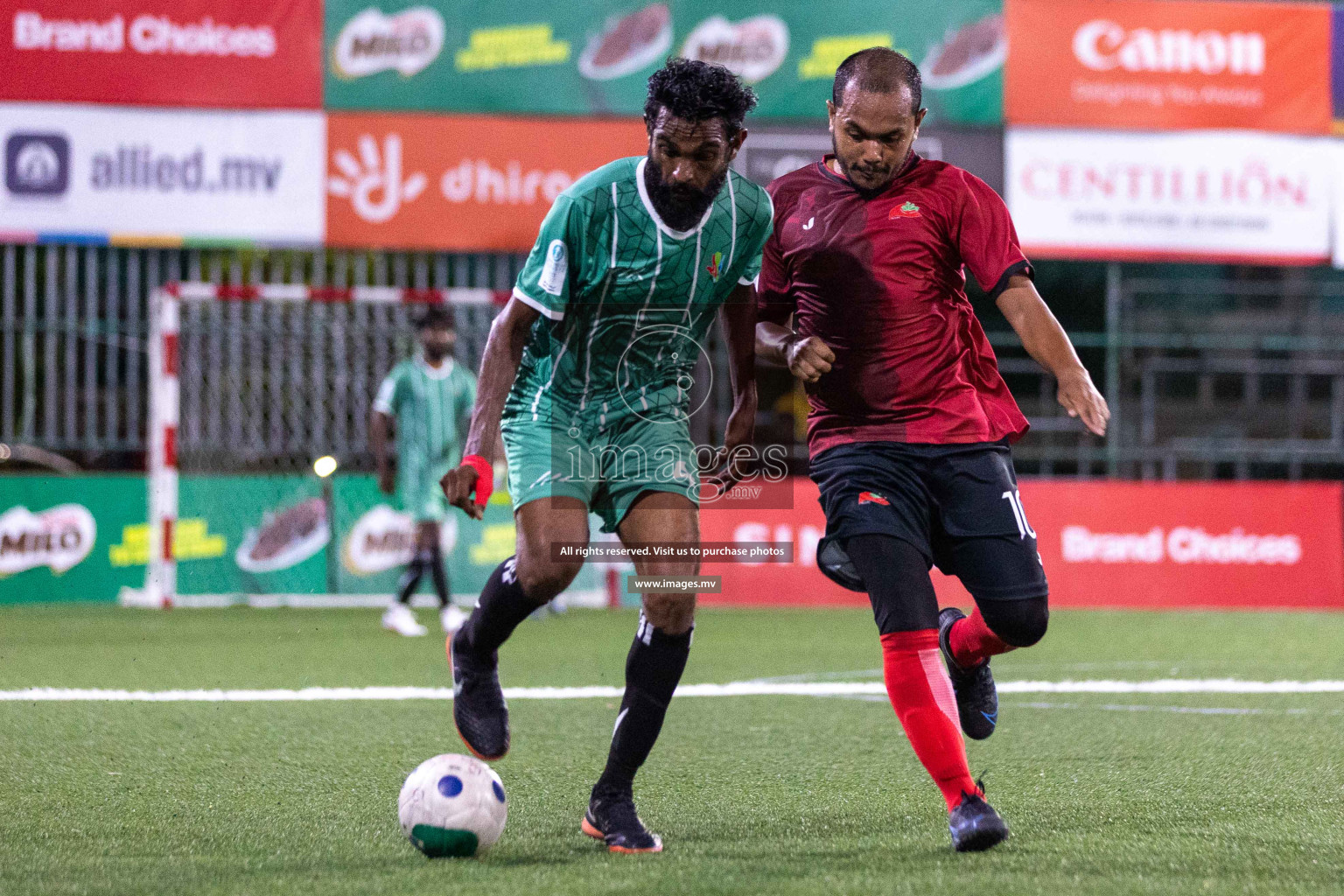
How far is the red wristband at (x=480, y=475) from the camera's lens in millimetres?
4078

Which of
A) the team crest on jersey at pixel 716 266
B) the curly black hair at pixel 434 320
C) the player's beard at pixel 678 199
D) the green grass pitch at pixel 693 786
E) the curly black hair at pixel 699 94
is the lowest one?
the green grass pitch at pixel 693 786

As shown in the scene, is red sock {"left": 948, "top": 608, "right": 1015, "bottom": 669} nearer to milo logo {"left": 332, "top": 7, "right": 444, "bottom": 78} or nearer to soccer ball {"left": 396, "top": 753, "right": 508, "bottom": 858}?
soccer ball {"left": 396, "top": 753, "right": 508, "bottom": 858}

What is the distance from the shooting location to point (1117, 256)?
15898mm

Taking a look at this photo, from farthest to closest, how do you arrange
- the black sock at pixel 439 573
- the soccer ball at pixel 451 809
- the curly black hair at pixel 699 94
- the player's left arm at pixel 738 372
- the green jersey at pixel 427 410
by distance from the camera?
the green jersey at pixel 427 410, the black sock at pixel 439 573, the player's left arm at pixel 738 372, the curly black hair at pixel 699 94, the soccer ball at pixel 451 809

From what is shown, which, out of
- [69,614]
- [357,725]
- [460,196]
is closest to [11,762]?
[357,725]

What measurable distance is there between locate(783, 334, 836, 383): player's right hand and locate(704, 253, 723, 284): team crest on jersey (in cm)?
31

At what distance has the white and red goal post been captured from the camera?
1299cm

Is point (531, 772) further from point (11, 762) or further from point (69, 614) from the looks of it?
point (69, 614)

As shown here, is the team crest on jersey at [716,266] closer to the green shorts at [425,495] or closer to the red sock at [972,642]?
the red sock at [972,642]

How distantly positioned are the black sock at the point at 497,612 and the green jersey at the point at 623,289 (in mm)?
463

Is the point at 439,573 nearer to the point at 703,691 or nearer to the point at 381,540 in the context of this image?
the point at 381,540

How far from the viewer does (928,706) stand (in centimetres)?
407

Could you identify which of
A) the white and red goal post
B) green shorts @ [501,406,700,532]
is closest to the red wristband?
green shorts @ [501,406,700,532]

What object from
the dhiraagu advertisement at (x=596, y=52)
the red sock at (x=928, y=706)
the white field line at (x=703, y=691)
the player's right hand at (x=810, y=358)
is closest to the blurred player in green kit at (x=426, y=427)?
the white field line at (x=703, y=691)
